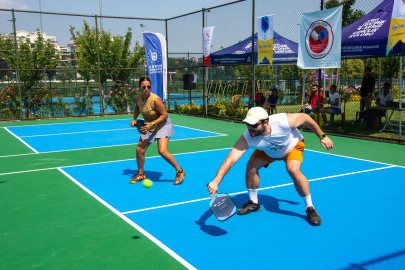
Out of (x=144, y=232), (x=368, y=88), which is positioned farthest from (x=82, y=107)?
(x=144, y=232)

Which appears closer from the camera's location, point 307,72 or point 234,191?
point 234,191

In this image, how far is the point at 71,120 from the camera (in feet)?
56.5

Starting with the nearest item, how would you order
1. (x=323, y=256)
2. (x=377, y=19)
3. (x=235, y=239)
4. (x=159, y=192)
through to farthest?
(x=323, y=256) < (x=235, y=239) < (x=159, y=192) < (x=377, y=19)

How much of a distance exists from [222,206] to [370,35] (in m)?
8.94

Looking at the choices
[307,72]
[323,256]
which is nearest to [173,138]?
[323,256]

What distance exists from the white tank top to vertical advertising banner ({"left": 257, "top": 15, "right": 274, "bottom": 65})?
863 cm

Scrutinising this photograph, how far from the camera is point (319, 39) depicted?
35.4ft

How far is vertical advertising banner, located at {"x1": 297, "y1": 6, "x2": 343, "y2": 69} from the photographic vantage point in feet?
33.9

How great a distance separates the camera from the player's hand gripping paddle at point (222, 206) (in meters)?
4.36

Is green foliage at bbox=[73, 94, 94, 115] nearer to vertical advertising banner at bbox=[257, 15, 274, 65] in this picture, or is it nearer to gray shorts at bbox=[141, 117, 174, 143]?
vertical advertising banner at bbox=[257, 15, 274, 65]

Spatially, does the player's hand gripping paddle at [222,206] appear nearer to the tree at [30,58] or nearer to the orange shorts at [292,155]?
the orange shorts at [292,155]

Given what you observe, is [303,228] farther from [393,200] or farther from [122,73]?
[122,73]

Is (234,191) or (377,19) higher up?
(377,19)

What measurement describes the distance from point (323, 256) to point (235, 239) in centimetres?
96
